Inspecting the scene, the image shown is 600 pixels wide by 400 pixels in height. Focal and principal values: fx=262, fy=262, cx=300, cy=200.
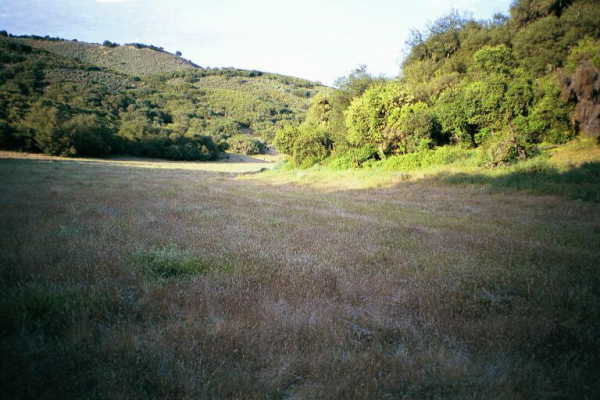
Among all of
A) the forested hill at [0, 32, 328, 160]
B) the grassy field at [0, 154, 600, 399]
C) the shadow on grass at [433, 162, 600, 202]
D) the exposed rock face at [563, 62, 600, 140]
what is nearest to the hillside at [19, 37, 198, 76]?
the forested hill at [0, 32, 328, 160]

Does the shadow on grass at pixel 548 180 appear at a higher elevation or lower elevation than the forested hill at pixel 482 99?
lower

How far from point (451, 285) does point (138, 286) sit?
4.98 m

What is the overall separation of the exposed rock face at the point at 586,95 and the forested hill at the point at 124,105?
201 feet

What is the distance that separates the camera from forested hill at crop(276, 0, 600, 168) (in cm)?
1784

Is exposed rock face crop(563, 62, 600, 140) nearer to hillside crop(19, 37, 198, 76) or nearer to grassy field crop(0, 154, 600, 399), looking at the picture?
grassy field crop(0, 154, 600, 399)

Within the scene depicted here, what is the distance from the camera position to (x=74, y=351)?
2.51 meters

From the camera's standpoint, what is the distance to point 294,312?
343 centimetres

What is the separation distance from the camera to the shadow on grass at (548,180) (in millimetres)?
11617

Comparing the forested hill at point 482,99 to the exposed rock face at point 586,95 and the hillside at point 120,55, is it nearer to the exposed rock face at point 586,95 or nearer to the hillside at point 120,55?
the exposed rock face at point 586,95

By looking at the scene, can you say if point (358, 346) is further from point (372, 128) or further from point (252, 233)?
point (372, 128)

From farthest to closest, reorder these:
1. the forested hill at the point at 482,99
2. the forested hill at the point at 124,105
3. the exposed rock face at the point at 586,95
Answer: the forested hill at the point at 124,105
the forested hill at the point at 482,99
the exposed rock face at the point at 586,95

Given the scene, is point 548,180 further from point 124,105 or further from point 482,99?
point 124,105

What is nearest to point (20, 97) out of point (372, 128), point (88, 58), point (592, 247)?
point (372, 128)

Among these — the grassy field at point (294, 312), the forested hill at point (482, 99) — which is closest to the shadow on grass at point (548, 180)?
the forested hill at point (482, 99)
